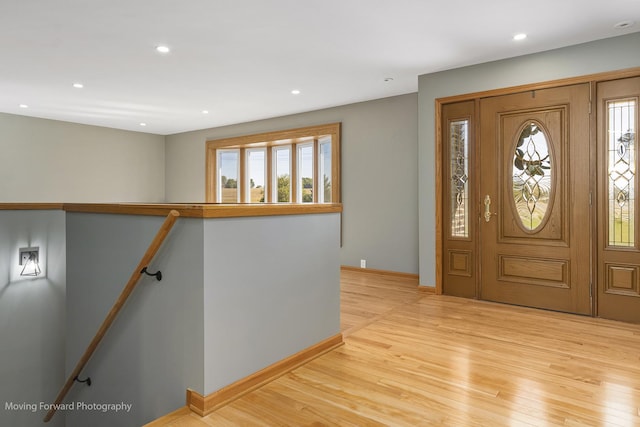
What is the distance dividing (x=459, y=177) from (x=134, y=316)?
354cm

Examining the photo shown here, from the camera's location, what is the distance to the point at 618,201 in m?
3.54

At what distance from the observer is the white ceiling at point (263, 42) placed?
302 cm

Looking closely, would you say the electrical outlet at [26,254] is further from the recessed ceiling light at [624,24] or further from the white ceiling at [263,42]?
the recessed ceiling light at [624,24]

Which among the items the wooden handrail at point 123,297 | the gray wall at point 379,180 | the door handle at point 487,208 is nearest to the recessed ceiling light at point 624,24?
the door handle at point 487,208

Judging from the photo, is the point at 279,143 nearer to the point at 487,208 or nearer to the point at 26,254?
the point at 487,208

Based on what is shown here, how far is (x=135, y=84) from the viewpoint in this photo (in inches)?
199

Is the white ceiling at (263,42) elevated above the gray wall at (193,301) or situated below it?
above

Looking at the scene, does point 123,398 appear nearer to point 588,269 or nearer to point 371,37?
point 371,37

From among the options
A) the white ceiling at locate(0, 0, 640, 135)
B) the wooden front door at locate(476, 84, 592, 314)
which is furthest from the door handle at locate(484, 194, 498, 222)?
the white ceiling at locate(0, 0, 640, 135)

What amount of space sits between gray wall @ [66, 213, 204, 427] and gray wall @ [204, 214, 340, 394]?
8 cm

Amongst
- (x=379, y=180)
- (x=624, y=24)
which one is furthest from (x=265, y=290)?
(x=379, y=180)

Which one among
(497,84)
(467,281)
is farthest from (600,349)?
(497,84)

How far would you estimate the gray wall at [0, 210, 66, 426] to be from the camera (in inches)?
152

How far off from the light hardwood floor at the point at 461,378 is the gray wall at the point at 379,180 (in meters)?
2.12
